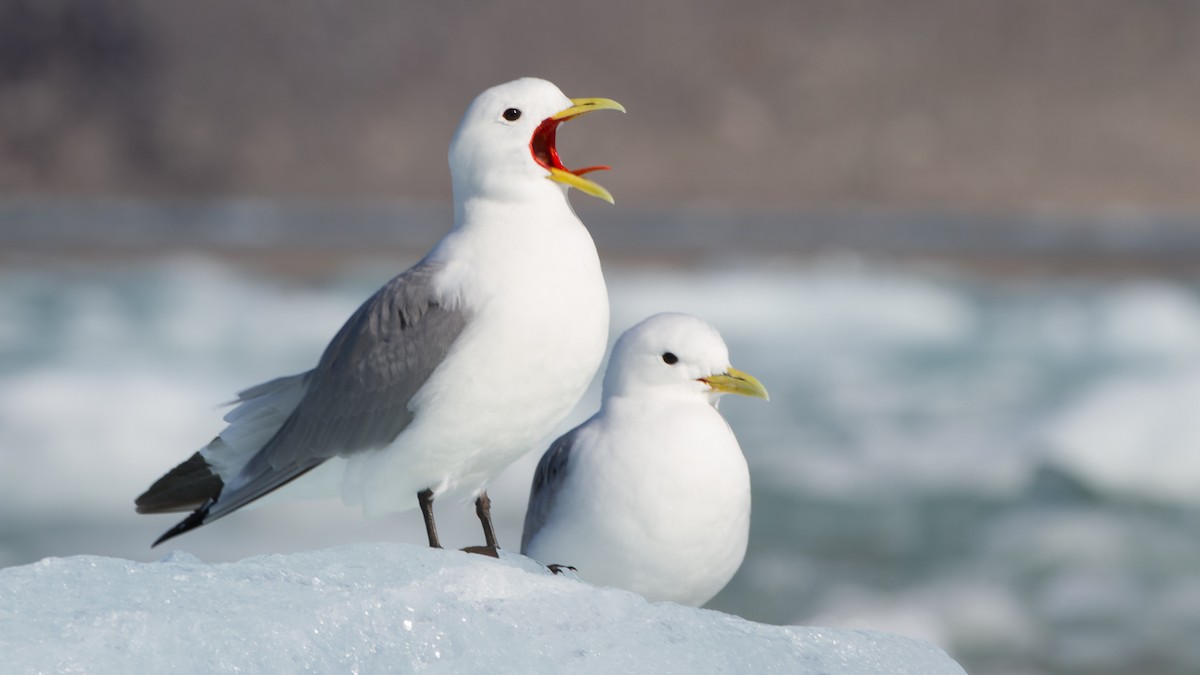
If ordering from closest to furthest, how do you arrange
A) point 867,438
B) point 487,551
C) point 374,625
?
point 374,625 → point 487,551 → point 867,438

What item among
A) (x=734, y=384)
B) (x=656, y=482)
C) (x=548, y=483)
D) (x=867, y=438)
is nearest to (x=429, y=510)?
(x=548, y=483)

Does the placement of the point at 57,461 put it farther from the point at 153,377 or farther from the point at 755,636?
the point at 755,636

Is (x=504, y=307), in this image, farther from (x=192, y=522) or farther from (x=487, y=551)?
(x=192, y=522)

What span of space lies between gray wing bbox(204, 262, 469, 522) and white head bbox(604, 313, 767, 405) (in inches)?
13.9

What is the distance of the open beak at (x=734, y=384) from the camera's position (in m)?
2.79

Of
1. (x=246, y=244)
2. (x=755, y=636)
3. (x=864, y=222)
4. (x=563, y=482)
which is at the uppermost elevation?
(x=864, y=222)

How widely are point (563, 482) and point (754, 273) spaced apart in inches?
661

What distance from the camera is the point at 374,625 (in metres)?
2.33

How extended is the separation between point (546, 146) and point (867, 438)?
30.4 ft

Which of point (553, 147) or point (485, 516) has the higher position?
point (553, 147)

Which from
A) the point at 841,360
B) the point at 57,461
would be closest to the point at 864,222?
the point at 841,360

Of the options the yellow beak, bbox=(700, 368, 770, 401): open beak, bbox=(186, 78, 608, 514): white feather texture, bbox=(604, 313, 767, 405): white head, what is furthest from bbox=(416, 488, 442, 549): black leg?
the yellow beak

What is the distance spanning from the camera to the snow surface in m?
2.25

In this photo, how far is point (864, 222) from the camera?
29281mm
